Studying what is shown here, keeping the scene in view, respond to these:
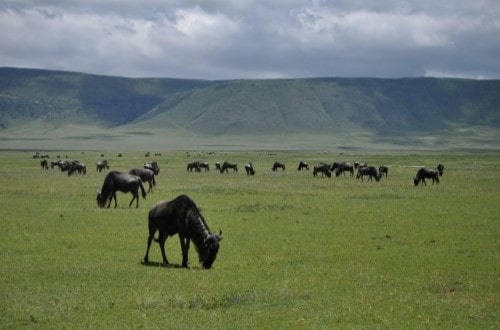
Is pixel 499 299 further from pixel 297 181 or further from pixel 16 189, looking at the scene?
pixel 297 181

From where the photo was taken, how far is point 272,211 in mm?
31172

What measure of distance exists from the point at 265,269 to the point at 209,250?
1.47 m

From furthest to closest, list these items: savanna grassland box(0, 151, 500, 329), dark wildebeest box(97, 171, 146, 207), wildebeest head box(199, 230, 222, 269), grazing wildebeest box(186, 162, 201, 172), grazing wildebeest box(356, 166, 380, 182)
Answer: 1. grazing wildebeest box(186, 162, 201, 172)
2. grazing wildebeest box(356, 166, 380, 182)
3. dark wildebeest box(97, 171, 146, 207)
4. wildebeest head box(199, 230, 222, 269)
5. savanna grassland box(0, 151, 500, 329)

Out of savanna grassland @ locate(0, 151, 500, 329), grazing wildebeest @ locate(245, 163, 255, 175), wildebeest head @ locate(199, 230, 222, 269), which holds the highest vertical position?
wildebeest head @ locate(199, 230, 222, 269)

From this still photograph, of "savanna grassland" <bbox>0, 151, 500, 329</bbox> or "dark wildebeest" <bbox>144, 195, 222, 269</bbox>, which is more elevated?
"dark wildebeest" <bbox>144, 195, 222, 269</bbox>

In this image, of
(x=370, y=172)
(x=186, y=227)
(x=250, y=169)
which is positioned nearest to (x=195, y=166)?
(x=250, y=169)

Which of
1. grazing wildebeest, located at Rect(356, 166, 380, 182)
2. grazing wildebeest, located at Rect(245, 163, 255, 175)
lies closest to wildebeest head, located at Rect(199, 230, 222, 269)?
grazing wildebeest, located at Rect(356, 166, 380, 182)

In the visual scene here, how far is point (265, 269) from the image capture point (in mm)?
17109

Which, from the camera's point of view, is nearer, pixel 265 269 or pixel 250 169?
pixel 265 269

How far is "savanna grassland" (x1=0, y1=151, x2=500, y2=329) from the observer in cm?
1260

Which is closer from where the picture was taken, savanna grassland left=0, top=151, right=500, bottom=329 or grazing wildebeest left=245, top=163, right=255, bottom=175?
savanna grassland left=0, top=151, right=500, bottom=329

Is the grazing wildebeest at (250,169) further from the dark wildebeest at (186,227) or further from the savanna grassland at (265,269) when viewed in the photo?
the dark wildebeest at (186,227)

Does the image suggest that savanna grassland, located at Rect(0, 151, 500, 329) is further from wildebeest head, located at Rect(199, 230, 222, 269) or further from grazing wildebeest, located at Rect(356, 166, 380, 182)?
grazing wildebeest, located at Rect(356, 166, 380, 182)

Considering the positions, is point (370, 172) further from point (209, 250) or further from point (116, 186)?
point (209, 250)
